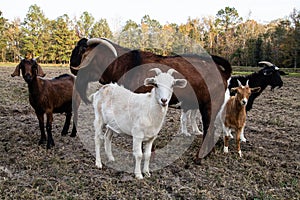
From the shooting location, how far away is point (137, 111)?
14.8 ft

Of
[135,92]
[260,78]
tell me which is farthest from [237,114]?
[260,78]

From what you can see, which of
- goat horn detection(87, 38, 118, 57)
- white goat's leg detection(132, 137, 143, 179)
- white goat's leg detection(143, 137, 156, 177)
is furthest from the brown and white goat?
goat horn detection(87, 38, 118, 57)

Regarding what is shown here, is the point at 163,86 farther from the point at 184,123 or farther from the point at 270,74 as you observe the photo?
the point at 270,74

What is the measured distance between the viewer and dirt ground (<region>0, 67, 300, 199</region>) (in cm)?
409

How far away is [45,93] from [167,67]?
8.56 feet

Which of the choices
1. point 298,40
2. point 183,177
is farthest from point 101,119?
point 298,40

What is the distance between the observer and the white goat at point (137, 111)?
4121 mm

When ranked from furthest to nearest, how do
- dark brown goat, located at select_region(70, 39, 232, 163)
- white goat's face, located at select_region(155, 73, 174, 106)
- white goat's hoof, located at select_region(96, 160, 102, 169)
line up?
dark brown goat, located at select_region(70, 39, 232, 163) < white goat's hoof, located at select_region(96, 160, 102, 169) < white goat's face, located at select_region(155, 73, 174, 106)

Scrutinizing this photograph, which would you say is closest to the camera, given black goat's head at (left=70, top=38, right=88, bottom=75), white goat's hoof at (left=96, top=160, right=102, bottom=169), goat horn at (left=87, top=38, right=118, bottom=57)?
white goat's hoof at (left=96, top=160, right=102, bottom=169)

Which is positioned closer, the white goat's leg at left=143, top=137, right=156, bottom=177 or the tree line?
the white goat's leg at left=143, top=137, right=156, bottom=177

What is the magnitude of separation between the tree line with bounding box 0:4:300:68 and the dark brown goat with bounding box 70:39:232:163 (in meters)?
31.1

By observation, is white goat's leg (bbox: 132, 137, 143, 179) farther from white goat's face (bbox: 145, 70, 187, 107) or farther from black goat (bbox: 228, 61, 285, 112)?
black goat (bbox: 228, 61, 285, 112)

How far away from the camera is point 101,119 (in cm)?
506

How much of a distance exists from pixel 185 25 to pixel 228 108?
4754cm
